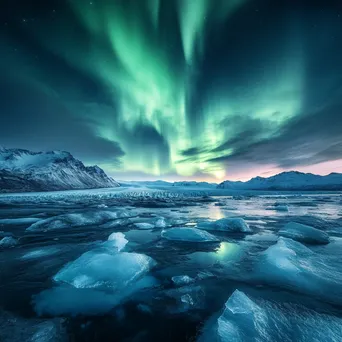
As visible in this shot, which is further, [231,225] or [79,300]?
[231,225]

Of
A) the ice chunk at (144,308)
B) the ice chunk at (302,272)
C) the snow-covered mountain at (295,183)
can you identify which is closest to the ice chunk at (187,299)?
the ice chunk at (144,308)

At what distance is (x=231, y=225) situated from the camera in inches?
327

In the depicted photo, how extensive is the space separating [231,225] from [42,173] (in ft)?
336

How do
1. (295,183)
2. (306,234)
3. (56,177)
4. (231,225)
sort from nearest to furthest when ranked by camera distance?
(306,234) → (231,225) → (56,177) → (295,183)

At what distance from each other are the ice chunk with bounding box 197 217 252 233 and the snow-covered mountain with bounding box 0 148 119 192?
258ft

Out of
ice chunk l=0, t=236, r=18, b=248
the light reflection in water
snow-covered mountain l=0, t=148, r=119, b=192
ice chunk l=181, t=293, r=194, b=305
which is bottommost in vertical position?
ice chunk l=181, t=293, r=194, b=305

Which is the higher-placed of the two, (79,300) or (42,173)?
(42,173)

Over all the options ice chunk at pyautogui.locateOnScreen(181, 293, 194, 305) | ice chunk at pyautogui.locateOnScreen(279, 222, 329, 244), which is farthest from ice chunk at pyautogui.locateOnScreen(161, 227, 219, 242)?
ice chunk at pyautogui.locateOnScreen(181, 293, 194, 305)

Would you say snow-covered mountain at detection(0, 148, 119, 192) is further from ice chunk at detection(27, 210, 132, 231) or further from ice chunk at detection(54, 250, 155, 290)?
ice chunk at detection(54, 250, 155, 290)

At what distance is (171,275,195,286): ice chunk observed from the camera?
3648 mm

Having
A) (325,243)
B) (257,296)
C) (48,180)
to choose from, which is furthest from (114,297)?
(48,180)

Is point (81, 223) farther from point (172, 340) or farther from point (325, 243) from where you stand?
point (325, 243)

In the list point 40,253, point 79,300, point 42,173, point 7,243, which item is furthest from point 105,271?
point 42,173

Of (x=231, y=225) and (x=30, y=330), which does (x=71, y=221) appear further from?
(x=231, y=225)
